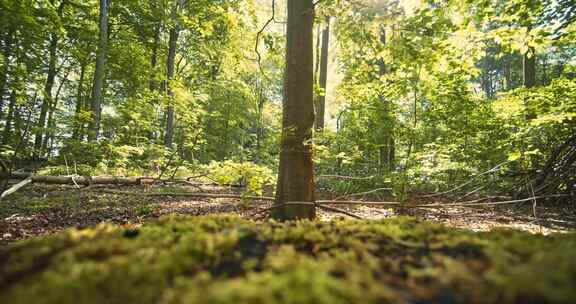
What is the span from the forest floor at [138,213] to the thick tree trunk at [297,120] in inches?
25.0

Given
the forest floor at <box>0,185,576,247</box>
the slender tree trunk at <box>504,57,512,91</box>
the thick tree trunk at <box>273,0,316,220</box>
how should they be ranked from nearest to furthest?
the thick tree trunk at <box>273,0,316,220</box>, the forest floor at <box>0,185,576,247</box>, the slender tree trunk at <box>504,57,512,91</box>

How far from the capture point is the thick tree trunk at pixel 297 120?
327 cm

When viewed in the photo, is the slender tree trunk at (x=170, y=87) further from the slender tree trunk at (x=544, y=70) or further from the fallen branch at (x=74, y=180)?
the slender tree trunk at (x=544, y=70)

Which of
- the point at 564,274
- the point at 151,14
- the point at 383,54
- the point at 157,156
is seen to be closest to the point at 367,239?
the point at 564,274

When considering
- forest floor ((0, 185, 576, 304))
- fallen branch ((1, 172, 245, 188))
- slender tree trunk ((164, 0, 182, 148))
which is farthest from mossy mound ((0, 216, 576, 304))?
slender tree trunk ((164, 0, 182, 148))

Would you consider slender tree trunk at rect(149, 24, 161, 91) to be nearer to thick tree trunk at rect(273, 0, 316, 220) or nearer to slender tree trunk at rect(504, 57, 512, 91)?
thick tree trunk at rect(273, 0, 316, 220)

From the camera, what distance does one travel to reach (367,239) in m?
1.18

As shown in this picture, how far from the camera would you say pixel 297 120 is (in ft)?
11.0

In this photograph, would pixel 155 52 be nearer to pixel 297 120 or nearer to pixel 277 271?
pixel 297 120

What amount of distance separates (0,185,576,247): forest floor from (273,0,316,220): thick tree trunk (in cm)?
63

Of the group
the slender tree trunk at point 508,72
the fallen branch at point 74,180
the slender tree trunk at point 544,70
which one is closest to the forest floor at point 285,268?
the fallen branch at point 74,180

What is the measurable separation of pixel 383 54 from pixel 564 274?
3.74 meters

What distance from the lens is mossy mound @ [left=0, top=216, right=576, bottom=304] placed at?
0.60 meters

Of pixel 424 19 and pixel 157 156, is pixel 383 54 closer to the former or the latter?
pixel 424 19
